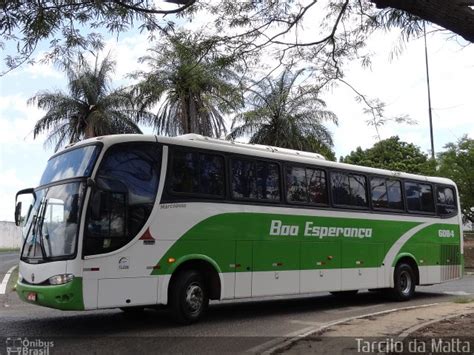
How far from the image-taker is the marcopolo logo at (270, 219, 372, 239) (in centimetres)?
1153

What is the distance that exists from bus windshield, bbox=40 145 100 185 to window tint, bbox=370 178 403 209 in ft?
24.6

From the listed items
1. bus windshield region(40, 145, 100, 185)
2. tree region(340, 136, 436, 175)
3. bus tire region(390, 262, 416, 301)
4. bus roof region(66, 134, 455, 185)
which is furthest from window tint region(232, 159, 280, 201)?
tree region(340, 136, 436, 175)

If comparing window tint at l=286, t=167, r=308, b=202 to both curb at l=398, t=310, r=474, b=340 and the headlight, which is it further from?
the headlight

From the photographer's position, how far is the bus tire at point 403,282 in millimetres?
14508

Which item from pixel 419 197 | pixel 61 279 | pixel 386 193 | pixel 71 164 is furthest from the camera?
pixel 419 197

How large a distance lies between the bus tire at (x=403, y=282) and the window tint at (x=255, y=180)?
4.99m

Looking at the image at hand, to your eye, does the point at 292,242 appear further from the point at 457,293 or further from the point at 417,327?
the point at 457,293

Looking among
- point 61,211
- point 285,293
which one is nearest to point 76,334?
point 61,211

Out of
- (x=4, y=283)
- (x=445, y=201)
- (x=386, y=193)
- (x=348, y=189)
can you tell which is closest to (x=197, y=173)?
(x=348, y=189)

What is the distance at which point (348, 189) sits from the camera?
13.3 m

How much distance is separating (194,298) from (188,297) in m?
0.15

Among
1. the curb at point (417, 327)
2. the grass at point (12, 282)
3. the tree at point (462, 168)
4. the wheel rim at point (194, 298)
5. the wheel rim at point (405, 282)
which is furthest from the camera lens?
the tree at point (462, 168)

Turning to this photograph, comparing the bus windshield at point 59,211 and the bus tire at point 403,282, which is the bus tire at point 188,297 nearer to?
the bus windshield at point 59,211

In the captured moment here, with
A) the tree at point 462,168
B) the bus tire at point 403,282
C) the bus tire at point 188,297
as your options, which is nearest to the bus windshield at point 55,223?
the bus tire at point 188,297
